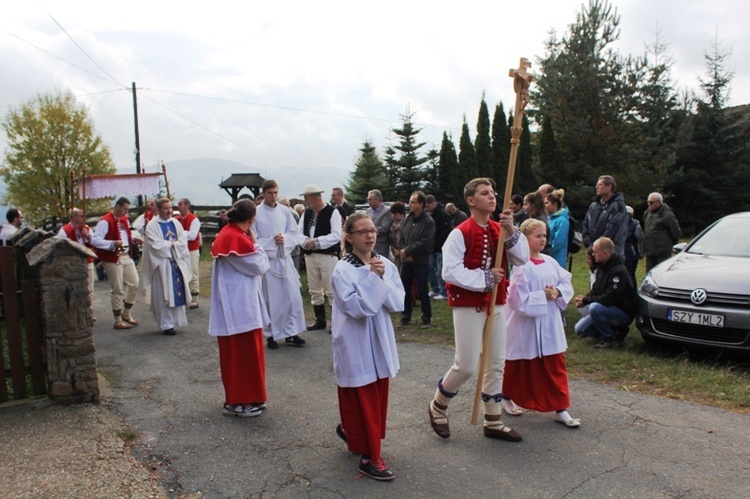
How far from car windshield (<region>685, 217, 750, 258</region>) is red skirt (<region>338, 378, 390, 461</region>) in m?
5.51

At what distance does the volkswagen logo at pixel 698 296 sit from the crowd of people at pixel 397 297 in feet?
2.59

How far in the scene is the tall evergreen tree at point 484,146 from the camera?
28.6m

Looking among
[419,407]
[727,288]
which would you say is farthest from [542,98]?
[419,407]

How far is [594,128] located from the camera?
2694cm

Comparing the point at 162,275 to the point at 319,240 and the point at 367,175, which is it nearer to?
the point at 319,240

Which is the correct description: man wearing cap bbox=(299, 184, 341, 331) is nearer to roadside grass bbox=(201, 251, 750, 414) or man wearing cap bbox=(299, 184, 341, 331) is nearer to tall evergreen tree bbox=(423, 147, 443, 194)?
roadside grass bbox=(201, 251, 750, 414)

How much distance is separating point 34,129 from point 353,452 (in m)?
36.6

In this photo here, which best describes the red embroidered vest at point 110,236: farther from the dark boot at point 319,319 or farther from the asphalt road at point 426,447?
the asphalt road at point 426,447

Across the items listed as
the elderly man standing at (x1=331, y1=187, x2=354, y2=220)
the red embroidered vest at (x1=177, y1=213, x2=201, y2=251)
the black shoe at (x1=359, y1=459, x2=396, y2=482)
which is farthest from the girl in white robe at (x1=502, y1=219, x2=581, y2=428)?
Answer: the red embroidered vest at (x1=177, y1=213, x2=201, y2=251)

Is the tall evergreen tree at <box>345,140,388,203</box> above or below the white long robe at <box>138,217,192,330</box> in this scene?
above

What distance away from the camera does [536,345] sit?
16.7 feet

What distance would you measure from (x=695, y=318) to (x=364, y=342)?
4.30 meters

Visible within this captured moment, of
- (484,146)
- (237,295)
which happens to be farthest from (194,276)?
(484,146)

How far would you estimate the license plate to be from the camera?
21.2 feet
